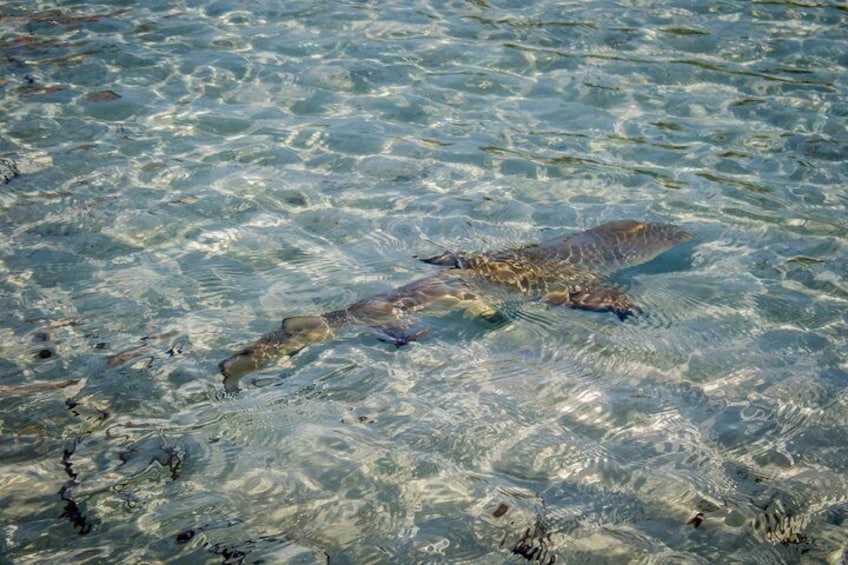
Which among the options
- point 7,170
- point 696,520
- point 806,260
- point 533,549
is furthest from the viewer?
point 7,170

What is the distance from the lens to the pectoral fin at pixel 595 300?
18.6 ft

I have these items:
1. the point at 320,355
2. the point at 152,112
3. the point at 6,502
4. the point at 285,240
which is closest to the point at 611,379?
the point at 320,355

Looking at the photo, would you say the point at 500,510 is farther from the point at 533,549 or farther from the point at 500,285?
the point at 500,285

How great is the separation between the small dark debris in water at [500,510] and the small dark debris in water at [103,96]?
6172mm

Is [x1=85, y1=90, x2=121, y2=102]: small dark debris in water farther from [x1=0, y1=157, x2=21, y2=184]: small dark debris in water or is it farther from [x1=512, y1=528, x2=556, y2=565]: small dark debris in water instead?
[x1=512, y1=528, x2=556, y2=565]: small dark debris in water

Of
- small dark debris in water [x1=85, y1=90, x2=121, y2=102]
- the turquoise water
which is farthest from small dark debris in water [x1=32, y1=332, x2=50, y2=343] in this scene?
small dark debris in water [x1=85, y1=90, x2=121, y2=102]

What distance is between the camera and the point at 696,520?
13.3 ft

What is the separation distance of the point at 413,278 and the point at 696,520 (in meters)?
2.61

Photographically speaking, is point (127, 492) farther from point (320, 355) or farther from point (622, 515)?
point (622, 515)

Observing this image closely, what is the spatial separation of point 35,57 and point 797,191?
7847mm

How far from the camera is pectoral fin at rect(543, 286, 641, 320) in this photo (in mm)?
5672

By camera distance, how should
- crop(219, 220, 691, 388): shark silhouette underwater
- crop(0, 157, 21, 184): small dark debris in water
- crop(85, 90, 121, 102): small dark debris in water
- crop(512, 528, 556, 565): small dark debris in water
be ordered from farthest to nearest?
crop(85, 90, 121, 102): small dark debris in water, crop(0, 157, 21, 184): small dark debris in water, crop(219, 220, 691, 388): shark silhouette underwater, crop(512, 528, 556, 565): small dark debris in water

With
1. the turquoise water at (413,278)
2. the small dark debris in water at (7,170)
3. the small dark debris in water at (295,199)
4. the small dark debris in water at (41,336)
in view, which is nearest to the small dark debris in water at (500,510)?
the turquoise water at (413,278)

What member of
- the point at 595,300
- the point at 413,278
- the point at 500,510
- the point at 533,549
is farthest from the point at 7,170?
the point at 533,549
